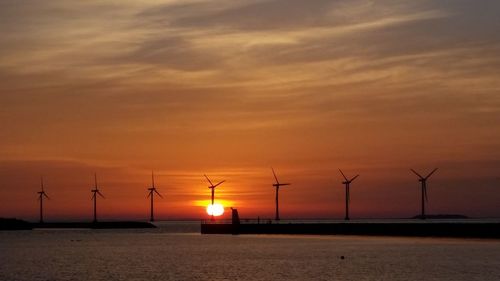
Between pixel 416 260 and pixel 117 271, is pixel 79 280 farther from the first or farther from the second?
pixel 416 260

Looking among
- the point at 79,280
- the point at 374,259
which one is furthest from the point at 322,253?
the point at 79,280

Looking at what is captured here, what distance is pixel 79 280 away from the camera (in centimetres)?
9875

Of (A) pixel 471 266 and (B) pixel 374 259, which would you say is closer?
(A) pixel 471 266

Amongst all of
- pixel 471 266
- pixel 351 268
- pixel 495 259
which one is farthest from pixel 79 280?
pixel 495 259

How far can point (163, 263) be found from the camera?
126062 mm

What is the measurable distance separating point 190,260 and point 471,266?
137 feet

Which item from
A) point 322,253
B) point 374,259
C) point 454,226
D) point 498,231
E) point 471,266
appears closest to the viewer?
point 471,266

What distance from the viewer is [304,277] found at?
324 feet

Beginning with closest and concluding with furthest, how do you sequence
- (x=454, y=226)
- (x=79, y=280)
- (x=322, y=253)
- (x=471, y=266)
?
1. (x=79, y=280)
2. (x=471, y=266)
3. (x=322, y=253)
4. (x=454, y=226)

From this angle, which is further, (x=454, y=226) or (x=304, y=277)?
(x=454, y=226)

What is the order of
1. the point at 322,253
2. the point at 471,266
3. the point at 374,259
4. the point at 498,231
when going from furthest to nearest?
the point at 498,231 < the point at 322,253 < the point at 374,259 < the point at 471,266

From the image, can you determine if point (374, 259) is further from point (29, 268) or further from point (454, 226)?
point (454, 226)

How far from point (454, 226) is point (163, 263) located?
85106 millimetres

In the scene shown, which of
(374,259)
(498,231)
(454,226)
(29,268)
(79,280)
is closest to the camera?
(79,280)
